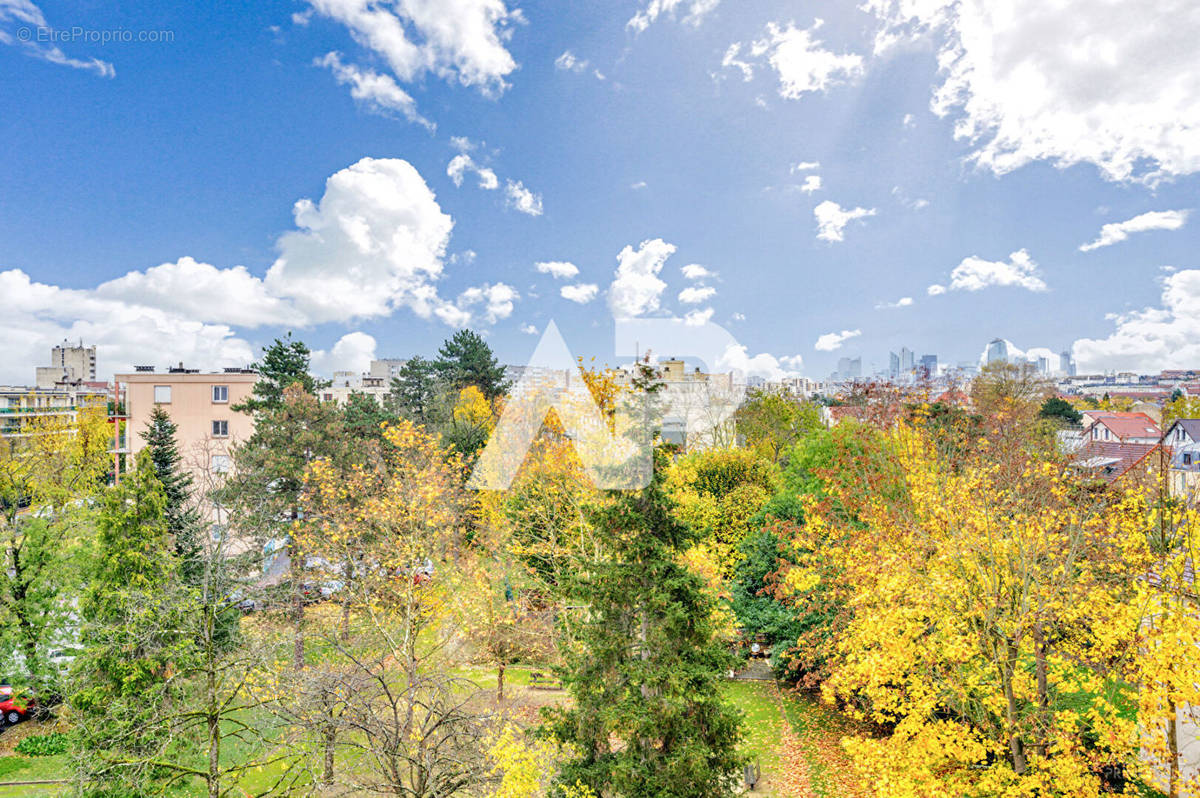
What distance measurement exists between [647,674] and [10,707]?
20.4m

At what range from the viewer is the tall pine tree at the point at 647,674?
334 inches

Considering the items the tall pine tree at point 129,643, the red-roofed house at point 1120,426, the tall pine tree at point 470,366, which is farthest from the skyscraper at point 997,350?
the tall pine tree at point 129,643

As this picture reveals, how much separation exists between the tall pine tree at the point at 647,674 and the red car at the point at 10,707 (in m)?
18.2

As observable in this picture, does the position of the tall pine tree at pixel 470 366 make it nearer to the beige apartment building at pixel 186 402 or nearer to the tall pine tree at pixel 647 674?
the beige apartment building at pixel 186 402

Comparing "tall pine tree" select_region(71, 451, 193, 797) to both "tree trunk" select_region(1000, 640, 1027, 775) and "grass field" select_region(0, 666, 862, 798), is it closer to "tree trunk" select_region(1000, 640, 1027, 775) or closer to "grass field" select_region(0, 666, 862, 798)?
"grass field" select_region(0, 666, 862, 798)

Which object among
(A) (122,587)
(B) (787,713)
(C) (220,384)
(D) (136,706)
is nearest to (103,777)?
(D) (136,706)

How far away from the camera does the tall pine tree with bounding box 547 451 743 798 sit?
27.8 feet

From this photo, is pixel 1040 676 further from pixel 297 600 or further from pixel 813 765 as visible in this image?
pixel 297 600

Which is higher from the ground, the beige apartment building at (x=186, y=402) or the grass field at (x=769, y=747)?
the beige apartment building at (x=186, y=402)

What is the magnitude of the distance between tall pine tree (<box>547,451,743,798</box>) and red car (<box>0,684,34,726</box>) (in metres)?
18.2

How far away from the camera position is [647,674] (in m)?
8.51

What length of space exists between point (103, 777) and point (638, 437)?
11.8m

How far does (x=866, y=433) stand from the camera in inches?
683

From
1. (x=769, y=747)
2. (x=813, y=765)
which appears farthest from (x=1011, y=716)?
(x=769, y=747)
